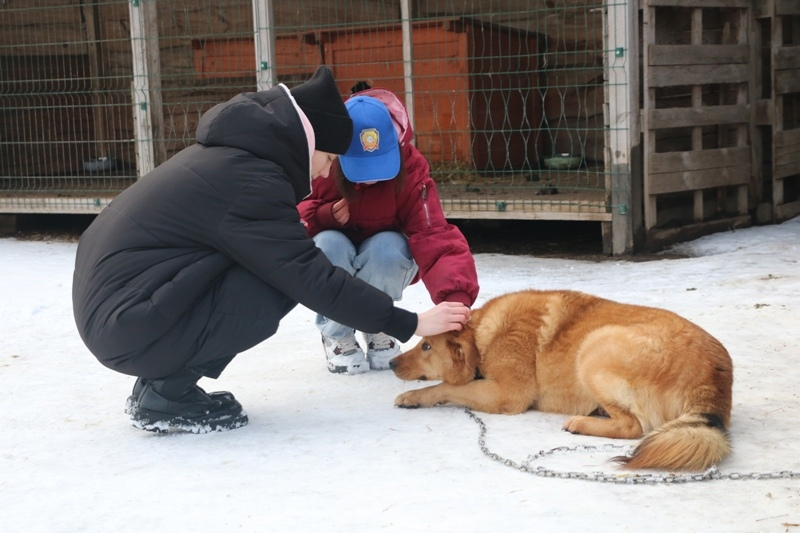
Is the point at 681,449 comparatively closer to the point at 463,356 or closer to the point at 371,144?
the point at 463,356

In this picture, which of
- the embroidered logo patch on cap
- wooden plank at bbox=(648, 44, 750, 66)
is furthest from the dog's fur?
wooden plank at bbox=(648, 44, 750, 66)

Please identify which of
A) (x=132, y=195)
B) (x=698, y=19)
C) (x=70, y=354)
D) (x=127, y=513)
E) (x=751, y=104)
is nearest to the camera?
(x=127, y=513)

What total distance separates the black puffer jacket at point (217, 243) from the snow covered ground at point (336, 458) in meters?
0.41

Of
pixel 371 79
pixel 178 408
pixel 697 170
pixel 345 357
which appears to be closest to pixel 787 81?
pixel 697 170

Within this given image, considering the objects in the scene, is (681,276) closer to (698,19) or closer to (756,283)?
(756,283)

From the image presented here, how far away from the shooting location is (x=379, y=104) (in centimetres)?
359

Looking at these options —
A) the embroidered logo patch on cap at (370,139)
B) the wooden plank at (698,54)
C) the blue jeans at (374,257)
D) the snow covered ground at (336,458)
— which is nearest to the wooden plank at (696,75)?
the wooden plank at (698,54)

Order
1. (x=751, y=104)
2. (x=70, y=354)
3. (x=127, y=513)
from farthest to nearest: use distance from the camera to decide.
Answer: (x=751, y=104)
(x=70, y=354)
(x=127, y=513)

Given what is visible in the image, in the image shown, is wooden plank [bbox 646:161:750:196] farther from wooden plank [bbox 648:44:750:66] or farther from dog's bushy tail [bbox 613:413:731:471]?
dog's bushy tail [bbox 613:413:731:471]

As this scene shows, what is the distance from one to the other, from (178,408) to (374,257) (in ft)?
3.53

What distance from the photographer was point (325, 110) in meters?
3.14

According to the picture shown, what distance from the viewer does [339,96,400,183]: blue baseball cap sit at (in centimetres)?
352

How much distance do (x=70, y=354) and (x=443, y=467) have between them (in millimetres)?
2417

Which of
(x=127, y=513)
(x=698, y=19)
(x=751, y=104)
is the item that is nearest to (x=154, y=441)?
(x=127, y=513)
